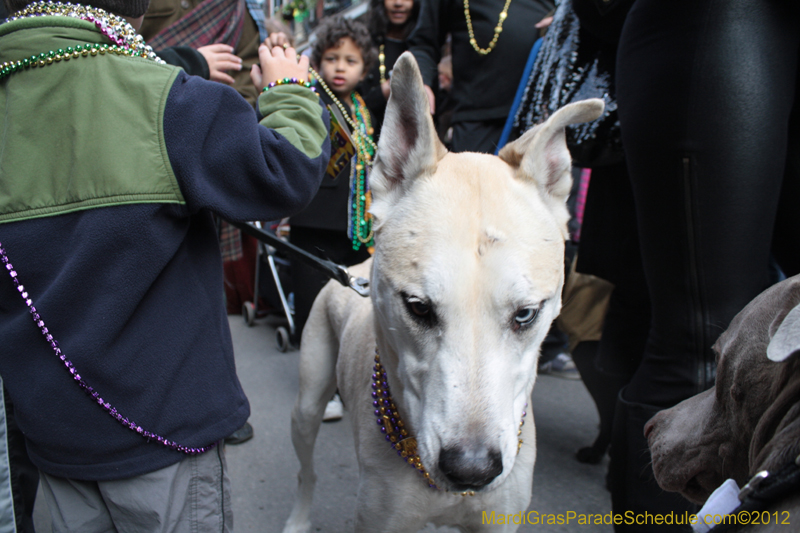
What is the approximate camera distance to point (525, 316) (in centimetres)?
124

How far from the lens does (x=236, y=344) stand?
16.7ft

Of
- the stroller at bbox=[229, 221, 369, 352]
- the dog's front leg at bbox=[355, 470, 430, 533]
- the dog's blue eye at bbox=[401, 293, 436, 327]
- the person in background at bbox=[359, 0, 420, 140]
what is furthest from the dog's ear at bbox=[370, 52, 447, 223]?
the stroller at bbox=[229, 221, 369, 352]

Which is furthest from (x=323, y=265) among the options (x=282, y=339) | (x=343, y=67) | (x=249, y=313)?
(x=249, y=313)

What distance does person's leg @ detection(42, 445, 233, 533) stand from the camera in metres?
1.37

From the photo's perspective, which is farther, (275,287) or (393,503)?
(275,287)

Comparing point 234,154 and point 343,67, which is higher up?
point 234,154

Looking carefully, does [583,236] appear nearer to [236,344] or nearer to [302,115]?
[302,115]

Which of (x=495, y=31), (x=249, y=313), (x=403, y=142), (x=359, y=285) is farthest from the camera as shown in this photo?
(x=249, y=313)

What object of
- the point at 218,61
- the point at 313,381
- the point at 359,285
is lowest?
the point at 313,381

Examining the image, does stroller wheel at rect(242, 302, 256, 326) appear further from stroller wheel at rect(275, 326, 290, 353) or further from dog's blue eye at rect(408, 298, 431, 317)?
dog's blue eye at rect(408, 298, 431, 317)

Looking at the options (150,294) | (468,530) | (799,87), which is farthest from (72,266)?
(799,87)

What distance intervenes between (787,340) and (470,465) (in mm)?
612

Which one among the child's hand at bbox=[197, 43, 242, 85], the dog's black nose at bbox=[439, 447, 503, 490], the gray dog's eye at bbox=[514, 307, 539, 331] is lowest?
the dog's black nose at bbox=[439, 447, 503, 490]

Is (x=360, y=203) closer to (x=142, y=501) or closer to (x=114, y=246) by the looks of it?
(x=114, y=246)
